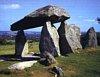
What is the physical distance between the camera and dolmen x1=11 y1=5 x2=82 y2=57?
26.8 metres

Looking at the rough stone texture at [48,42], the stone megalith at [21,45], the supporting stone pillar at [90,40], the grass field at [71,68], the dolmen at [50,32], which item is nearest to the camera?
the grass field at [71,68]

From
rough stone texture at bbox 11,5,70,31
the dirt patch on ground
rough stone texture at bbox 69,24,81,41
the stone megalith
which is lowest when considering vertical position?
the dirt patch on ground

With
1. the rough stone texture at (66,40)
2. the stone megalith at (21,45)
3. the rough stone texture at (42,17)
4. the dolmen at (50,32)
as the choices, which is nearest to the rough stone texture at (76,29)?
the dolmen at (50,32)

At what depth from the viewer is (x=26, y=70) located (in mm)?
20031

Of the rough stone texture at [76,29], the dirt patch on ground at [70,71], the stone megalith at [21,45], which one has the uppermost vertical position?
the rough stone texture at [76,29]

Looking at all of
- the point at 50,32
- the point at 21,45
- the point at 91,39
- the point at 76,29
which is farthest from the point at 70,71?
the point at 76,29

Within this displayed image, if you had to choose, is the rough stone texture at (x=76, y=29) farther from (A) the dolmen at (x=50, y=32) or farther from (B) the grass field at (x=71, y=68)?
(B) the grass field at (x=71, y=68)

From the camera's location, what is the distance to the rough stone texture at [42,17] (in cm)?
2700

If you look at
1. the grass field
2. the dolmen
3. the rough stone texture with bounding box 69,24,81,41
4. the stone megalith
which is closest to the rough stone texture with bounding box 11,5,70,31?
the dolmen

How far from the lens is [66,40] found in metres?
28.8

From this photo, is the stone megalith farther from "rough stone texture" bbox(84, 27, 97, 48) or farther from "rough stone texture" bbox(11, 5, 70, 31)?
"rough stone texture" bbox(84, 27, 97, 48)

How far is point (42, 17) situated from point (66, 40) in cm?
374

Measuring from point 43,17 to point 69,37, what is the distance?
434 cm

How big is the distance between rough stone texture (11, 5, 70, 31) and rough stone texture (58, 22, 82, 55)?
107cm
